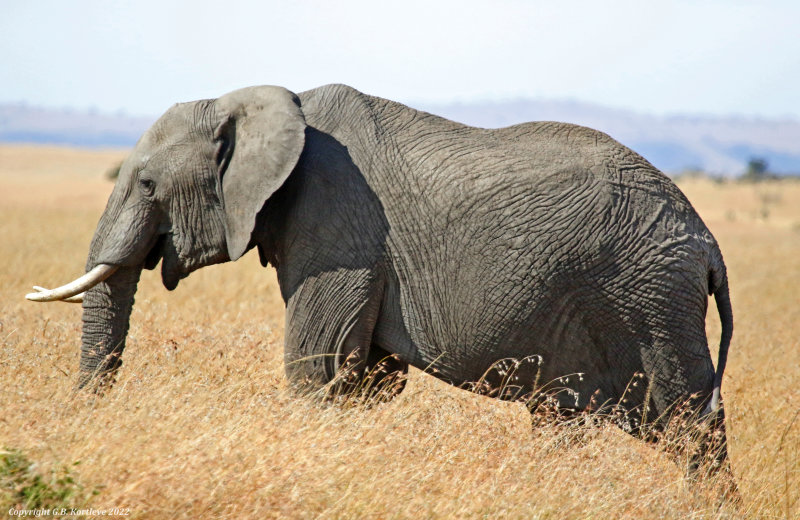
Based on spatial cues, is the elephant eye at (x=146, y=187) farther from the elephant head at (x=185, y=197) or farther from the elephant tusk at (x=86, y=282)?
the elephant tusk at (x=86, y=282)

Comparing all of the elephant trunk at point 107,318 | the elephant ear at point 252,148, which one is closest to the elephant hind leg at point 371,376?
the elephant ear at point 252,148

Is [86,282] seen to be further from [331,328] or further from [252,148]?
[331,328]

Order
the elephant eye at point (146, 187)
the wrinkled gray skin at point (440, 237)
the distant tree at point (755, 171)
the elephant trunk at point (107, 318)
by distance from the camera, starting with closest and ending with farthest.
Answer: the wrinkled gray skin at point (440, 237), the elephant eye at point (146, 187), the elephant trunk at point (107, 318), the distant tree at point (755, 171)

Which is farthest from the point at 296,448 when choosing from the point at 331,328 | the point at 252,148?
the point at 252,148

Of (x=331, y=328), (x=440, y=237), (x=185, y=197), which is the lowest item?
(x=331, y=328)

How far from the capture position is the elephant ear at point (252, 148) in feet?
15.8

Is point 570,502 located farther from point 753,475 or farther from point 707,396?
point 753,475

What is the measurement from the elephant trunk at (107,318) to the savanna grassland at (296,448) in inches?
7.4

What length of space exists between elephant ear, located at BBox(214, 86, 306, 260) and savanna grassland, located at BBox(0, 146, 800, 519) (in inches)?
39.1

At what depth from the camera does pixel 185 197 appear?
5125 millimetres

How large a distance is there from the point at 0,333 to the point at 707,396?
443 centimetres

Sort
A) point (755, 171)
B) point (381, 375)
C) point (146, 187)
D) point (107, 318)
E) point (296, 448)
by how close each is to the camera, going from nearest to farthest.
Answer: point (296, 448) → point (146, 187) → point (107, 318) → point (381, 375) → point (755, 171)

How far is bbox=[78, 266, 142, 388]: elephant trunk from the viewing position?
5.37m

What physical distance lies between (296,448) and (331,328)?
2.96 ft
